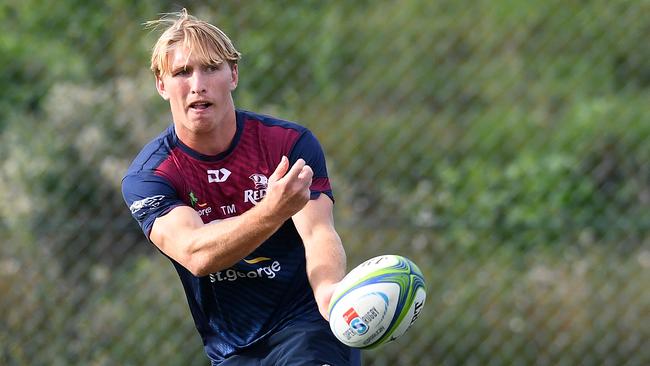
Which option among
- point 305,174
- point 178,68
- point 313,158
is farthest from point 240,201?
point 305,174

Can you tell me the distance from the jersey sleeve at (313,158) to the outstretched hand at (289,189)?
0.63m

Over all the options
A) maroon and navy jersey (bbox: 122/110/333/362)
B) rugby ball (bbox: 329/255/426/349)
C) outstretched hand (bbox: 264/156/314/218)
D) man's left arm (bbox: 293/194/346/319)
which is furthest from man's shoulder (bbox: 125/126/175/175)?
rugby ball (bbox: 329/255/426/349)

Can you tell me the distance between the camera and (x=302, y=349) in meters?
4.27

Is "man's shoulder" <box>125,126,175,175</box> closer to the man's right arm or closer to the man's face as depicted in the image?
the man's face

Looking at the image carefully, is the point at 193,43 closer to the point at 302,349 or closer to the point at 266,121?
the point at 266,121

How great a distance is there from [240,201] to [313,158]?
1.10 ft

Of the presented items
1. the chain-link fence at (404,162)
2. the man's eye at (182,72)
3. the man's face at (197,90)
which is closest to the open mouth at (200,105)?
the man's face at (197,90)

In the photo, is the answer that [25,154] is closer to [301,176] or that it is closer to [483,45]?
[483,45]

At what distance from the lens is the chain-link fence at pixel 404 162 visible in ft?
22.3

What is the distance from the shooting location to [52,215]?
6.92 meters

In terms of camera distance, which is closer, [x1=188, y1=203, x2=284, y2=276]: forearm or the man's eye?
[x1=188, y1=203, x2=284, y2=276]: forearm

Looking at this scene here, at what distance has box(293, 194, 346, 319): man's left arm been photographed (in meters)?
4.04

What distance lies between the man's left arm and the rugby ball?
18 cm

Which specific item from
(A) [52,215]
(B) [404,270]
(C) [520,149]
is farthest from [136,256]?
(B) [404,270]
